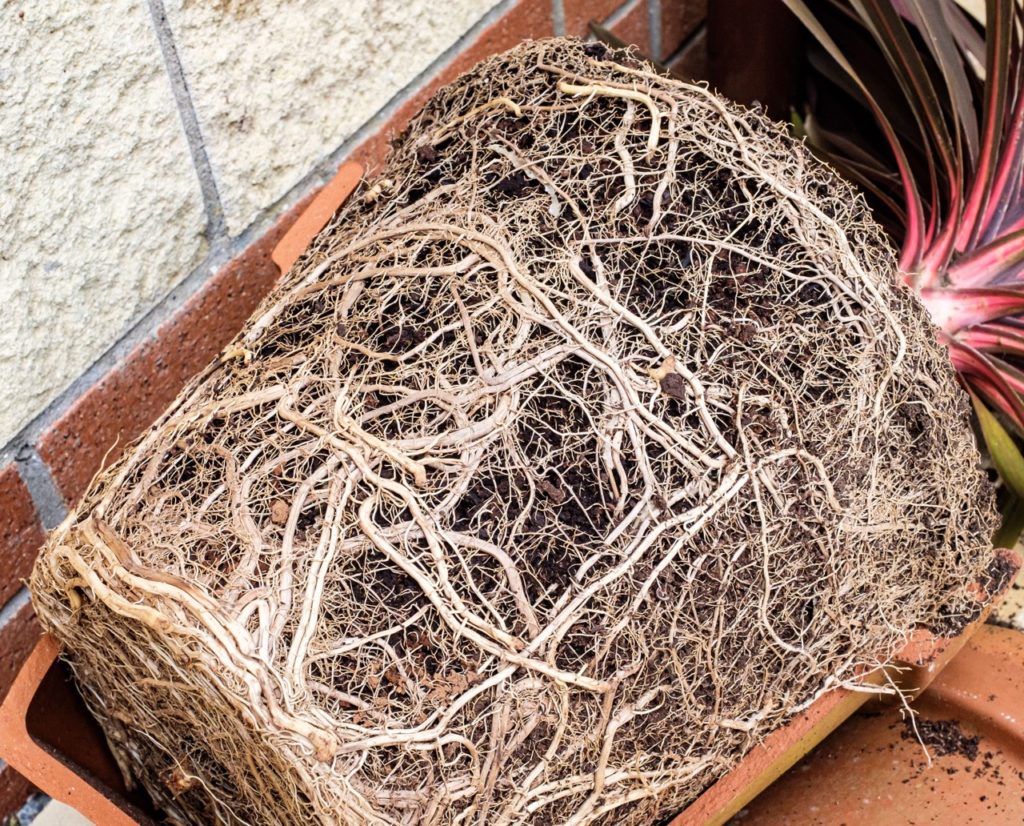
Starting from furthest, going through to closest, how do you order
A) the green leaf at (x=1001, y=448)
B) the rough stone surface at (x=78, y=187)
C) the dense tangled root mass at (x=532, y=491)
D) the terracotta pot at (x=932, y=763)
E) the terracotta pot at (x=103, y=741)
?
the green leaf at (x=1001, y=448), the terracotta pot at (x=932, y=763), the rough stone surface at (x=78, y=187), the terracotta pot at (x=103, y=741), the dense tangled root mass at (x=532, y=491)

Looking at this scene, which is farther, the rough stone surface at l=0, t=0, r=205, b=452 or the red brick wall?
the red brick wall

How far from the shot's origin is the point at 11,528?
109cm

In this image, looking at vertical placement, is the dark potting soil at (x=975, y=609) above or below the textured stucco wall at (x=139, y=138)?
below

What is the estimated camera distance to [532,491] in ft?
2.64

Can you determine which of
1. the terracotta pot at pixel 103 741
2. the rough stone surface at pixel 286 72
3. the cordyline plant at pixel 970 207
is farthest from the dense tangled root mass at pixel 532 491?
the rough stone surface at pixel 286 72

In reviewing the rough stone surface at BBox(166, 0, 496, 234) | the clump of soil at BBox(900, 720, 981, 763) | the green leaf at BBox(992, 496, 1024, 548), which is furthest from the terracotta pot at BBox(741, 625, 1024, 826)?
the rough stone surface at BBox(166, 0, 496, 234)

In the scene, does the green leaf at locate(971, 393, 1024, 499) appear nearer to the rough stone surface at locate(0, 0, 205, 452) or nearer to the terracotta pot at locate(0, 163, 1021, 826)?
the terracotta pot at locate(0, 163, 1021, 826)

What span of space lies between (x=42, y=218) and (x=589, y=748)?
701mm

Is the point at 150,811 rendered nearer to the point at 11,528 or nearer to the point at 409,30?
the point at 11,528

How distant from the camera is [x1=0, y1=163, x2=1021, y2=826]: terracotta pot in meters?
0.87

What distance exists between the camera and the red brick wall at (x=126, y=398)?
3.61 feet

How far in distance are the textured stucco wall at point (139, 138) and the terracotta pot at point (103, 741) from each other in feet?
0.62

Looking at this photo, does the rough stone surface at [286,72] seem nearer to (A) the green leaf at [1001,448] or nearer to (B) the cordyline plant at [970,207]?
(B) the cordyline plant at [970,207]

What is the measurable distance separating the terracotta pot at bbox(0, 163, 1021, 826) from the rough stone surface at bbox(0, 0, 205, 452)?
188 mm
